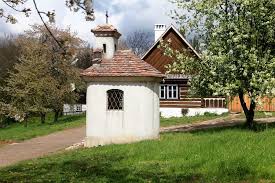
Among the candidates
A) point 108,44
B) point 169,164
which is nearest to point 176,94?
point 108,44

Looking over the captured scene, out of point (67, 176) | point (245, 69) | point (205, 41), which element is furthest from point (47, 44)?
point (67, 176)

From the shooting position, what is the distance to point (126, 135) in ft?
63.5

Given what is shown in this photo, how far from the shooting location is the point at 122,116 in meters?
19.4

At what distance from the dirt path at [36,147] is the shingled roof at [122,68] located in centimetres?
356

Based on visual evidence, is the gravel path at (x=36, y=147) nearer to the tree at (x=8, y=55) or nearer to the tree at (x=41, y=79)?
the tree at (x=41, y=79)

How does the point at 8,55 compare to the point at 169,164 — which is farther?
the point at 8,55

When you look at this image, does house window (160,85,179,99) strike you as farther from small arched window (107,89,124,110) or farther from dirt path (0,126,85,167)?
small arched window (107,89,124,110)

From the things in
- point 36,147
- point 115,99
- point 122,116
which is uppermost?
point 115,99

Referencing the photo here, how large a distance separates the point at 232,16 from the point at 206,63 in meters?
2.23

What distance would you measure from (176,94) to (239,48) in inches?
811

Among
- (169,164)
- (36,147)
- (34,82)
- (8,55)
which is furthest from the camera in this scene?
(8,55)

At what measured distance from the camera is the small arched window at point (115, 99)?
64.1 ft

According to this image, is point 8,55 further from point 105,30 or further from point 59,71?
point 105,30

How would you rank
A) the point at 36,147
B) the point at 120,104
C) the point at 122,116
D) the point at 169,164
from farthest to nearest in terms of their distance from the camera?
the point at 36,147 → the point at 120,104 → the point at 122,116 → the point at 169,164
